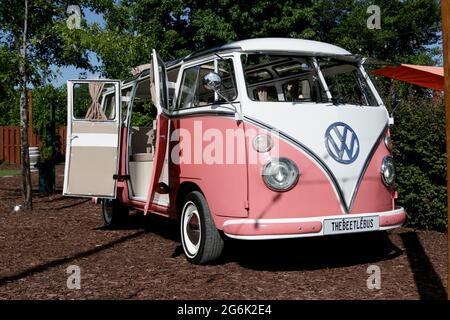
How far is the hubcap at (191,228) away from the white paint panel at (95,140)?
2321 mm

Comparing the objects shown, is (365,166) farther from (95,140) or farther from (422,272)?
(95,140)

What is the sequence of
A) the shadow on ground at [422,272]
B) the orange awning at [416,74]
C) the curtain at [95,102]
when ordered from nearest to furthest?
the shadow on ground at [422,272] → the curtain at [95,102] → the orange awning at [416,74]

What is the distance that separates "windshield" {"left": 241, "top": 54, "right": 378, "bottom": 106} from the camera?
18.7 feet

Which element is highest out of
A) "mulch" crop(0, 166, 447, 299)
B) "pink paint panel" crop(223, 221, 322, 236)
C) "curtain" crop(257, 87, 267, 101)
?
"curtain" crop(257, 87, 267, 101)

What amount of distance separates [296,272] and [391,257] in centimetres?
132

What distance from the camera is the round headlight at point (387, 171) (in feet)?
18.0

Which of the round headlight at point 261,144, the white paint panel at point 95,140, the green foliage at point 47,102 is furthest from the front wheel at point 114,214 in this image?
the round headlight at point 261,144

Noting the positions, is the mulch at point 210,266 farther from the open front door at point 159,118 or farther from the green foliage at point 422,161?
the open front door at point 159,118

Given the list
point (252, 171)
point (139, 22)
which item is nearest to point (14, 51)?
point (252, 171)

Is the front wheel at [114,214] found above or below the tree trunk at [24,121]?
below

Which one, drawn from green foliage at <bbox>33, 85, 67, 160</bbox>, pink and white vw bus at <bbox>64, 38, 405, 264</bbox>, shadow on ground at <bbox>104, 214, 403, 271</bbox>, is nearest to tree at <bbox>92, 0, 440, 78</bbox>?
green foliage at <bbox>33, 85, 67, 160</bbox>

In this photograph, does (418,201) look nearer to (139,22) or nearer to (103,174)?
(103,174)

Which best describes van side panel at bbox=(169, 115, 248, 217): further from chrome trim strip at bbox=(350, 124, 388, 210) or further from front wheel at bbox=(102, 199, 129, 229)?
front wheel at bbox=(102, 199, 129, 229)

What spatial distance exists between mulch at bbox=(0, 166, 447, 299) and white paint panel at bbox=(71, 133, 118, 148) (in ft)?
4.30
